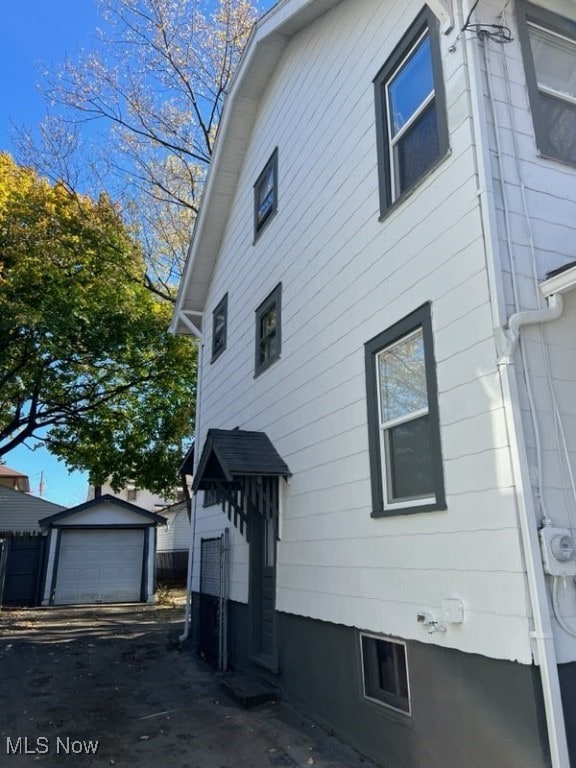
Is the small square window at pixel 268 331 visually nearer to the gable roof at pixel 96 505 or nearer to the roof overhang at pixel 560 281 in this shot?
the roof overhang at pixel 560 281

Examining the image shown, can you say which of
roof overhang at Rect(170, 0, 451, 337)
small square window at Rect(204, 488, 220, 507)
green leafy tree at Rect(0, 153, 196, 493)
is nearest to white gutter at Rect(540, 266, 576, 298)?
roof overhang at Rect(170, 0, 451, 337)

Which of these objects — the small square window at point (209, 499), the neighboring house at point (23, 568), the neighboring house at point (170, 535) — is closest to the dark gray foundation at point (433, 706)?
the small square window at point (209, 499)

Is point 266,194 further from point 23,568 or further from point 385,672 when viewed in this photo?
point 23,568

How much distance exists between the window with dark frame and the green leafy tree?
12437 millimetres

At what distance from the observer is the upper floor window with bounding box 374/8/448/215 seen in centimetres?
483

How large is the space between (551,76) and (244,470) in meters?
5.05

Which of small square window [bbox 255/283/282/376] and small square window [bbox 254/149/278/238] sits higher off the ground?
small square window [bbox 254/149/278/238]

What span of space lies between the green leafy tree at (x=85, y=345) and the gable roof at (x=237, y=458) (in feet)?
31.5

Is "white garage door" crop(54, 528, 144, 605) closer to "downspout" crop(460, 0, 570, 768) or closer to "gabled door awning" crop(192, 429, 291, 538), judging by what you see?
"gabled door awning" crop(192, 429, 291, 538)

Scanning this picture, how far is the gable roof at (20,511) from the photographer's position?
977 inches

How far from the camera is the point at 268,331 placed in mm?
8289

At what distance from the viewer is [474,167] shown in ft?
13.6

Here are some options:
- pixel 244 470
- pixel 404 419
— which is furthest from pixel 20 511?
pixel 404 419

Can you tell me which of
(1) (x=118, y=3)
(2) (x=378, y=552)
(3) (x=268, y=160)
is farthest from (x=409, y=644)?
(1) (x=118, y=3)
